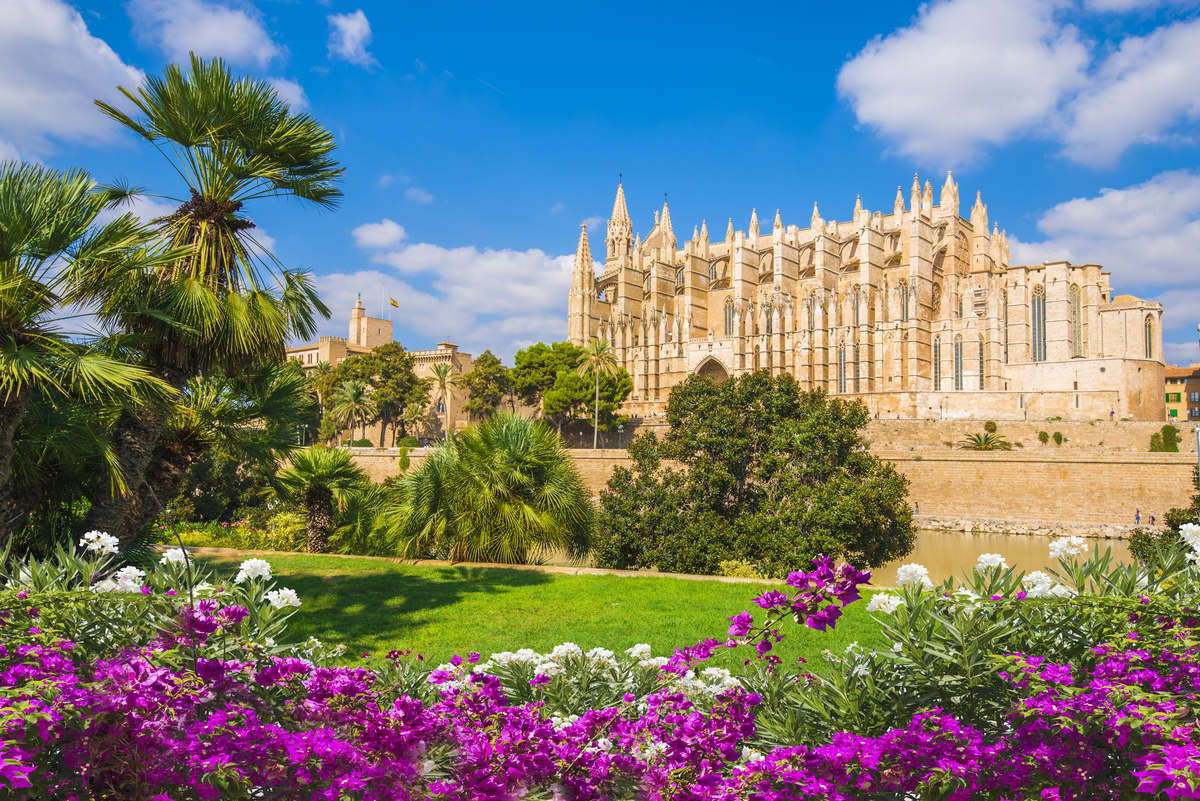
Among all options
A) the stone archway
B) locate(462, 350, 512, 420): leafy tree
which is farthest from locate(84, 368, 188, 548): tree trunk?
the stone archway

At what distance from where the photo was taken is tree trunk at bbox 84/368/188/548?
22.3 feet

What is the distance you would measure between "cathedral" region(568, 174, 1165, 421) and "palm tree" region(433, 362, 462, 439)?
1027 centimetres

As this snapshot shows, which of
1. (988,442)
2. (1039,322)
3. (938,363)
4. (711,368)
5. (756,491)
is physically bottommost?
(756,491)

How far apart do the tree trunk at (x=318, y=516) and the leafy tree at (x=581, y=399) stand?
2935 cm

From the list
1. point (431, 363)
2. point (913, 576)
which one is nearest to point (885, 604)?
point (913, 576)

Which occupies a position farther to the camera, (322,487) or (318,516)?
(318,516)

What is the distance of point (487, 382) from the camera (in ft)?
155

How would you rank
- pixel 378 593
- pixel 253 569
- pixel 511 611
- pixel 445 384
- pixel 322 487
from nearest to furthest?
1. pixel 253 569
2. pixel 511 611
3. pixel 378 593
4. pixel 322 487
5. pixel 445 384

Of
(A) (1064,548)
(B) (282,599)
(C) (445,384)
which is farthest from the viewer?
(C) (445,384)

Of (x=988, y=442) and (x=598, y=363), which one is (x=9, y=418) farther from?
(x=598, y=363)

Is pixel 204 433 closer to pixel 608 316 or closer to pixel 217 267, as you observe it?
pixel 217 267

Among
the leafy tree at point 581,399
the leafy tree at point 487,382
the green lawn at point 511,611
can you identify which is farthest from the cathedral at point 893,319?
the green lawn at point 511,611

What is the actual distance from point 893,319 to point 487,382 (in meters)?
25.7

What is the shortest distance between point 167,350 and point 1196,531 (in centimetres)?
773
